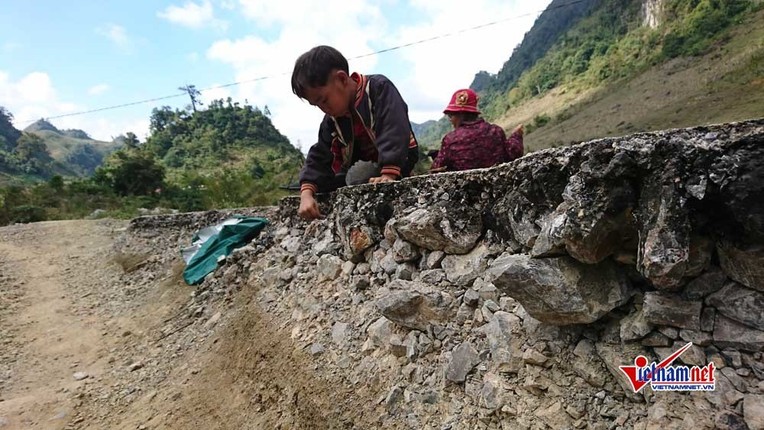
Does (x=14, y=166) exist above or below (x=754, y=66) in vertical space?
above

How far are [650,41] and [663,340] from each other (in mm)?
53764

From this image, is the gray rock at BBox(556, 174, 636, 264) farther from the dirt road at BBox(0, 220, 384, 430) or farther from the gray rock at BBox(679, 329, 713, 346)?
the dirt road at BBox(0, 220, 384, 430)

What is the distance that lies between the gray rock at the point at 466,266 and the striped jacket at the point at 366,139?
2.08 feet

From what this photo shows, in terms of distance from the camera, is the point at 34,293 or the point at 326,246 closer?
the point at 326,246

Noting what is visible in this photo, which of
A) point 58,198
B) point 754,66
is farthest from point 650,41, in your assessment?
point 58,198

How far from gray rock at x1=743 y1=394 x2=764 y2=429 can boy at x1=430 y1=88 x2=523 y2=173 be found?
177 centimetres

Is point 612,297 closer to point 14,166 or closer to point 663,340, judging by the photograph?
point 663,340

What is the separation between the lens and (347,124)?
220 cm

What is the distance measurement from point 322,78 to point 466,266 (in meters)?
1.14

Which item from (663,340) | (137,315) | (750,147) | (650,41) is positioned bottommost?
(137,315)

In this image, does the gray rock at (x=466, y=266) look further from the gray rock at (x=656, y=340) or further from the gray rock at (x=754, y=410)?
the gray rock at (x=754, y=410)

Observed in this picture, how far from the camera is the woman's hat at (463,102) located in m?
2.67

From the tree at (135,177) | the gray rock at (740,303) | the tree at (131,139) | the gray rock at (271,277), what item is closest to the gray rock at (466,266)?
the gray rock at (740,303)

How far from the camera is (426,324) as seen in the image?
4.71 feet
